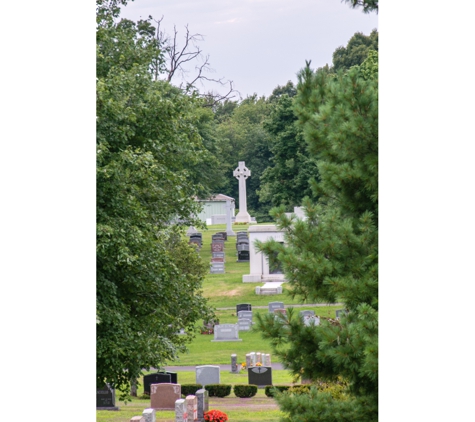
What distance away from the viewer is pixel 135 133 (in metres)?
10.9

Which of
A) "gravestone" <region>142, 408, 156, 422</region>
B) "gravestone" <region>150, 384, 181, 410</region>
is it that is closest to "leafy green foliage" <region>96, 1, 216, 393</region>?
"gravestone" <region>142, 408, 156, 422</region>

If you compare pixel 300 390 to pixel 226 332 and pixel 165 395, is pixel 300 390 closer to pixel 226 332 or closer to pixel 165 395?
pixel 165 395

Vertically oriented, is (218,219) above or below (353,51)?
below

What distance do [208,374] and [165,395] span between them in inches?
75.6

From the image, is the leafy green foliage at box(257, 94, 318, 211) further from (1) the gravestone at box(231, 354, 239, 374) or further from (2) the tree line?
(2) the tree line

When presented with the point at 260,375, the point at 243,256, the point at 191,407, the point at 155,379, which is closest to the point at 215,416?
the point at 191,407

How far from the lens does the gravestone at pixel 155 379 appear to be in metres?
15.6

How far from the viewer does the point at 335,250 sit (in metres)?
6.08

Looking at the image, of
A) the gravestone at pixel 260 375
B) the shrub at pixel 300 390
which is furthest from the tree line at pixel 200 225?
the gravestone at pixel 260 375

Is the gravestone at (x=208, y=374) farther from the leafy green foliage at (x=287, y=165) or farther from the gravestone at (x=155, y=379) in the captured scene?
the leafy green foliage at (x=287, y=165)

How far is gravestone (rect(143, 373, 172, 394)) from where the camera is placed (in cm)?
1556
